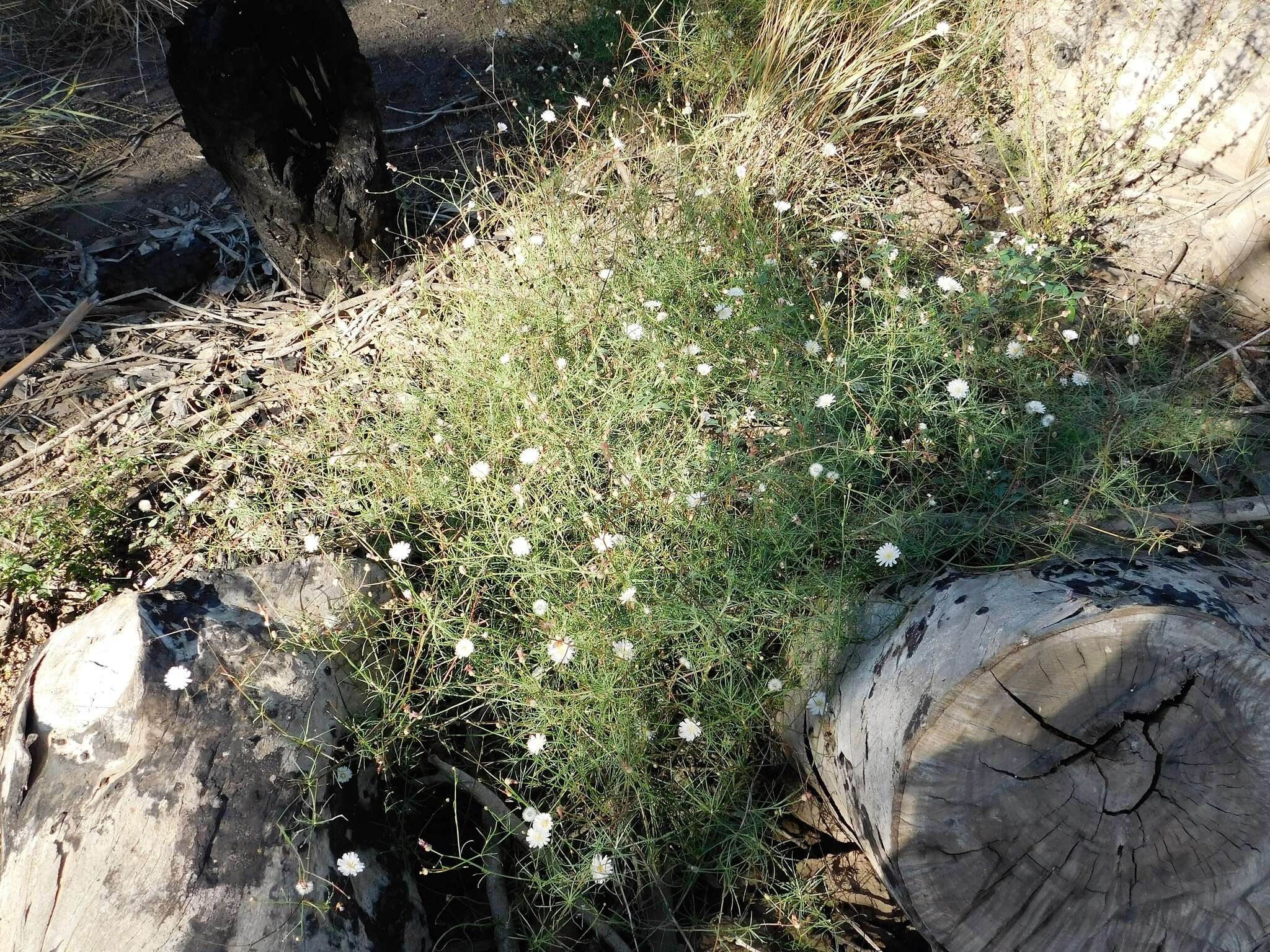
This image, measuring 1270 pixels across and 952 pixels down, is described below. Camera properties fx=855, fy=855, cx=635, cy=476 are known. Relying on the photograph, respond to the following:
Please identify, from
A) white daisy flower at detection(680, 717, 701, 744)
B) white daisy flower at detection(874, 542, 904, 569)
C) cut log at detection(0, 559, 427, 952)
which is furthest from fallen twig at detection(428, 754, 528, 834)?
white daisy flower at detection(874, 542, 904, 569)

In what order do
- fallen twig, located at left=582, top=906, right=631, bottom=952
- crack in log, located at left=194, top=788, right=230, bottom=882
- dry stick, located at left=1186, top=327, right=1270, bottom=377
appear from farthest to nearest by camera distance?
1. dry stick, located at left=1186, top=327, right=1270, bottom=377
2. fallen twig, located at left=582, top=906, right=631, bottom=952
3. crack in log, located at left=194, top=788, right=230, bottom=882

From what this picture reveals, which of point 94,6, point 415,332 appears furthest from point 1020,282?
point 94,6

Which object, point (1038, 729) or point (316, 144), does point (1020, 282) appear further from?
point (316, 144)

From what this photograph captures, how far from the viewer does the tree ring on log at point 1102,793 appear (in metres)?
1.49

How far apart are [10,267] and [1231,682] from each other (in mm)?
4343

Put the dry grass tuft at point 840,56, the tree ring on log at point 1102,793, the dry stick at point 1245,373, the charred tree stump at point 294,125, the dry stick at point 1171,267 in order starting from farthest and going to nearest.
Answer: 1. the dry grass tuft at point 840,56
2. the dry stick at point 1171,267
3. the charred tree stump at point 294,125
4. the dry stick at point 1245,373
5. the tree ring on log at point 1102,793

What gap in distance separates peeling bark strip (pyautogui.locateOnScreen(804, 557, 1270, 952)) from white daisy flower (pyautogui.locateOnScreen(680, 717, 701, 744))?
0.49m

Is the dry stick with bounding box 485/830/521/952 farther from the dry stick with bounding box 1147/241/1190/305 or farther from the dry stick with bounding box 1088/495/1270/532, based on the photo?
the dry stick with bounding box 1147/241/1190/305

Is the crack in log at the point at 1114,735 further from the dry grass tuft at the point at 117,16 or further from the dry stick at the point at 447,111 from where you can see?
the dry grass tuft at the point at 117,16

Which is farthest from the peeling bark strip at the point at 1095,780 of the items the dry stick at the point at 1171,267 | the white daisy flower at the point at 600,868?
the dry stick at the point at 1171,267

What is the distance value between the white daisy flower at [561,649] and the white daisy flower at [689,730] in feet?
1.01

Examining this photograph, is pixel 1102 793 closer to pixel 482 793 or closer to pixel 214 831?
pixel 482 793

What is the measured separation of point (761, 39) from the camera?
11.2 ft

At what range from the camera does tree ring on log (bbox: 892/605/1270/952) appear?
1492 millimetres
